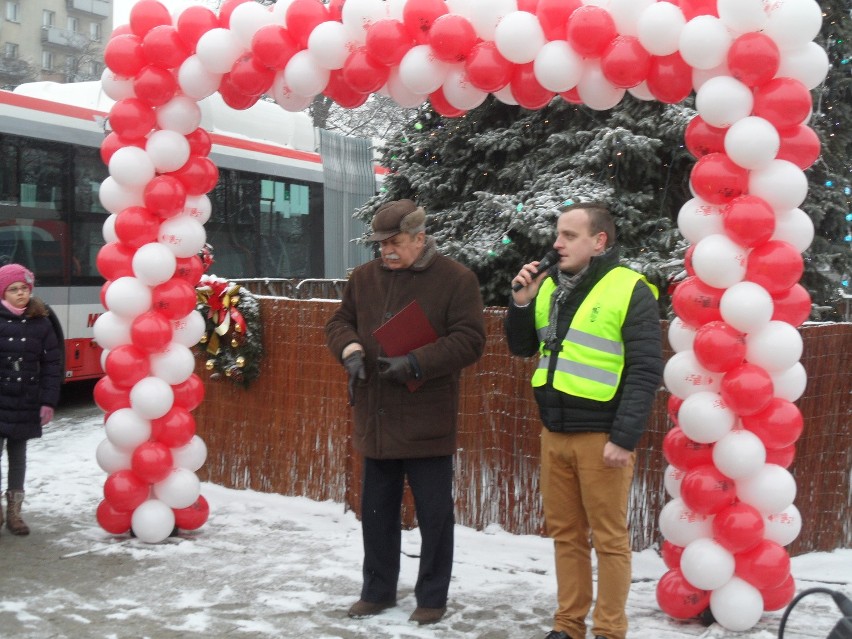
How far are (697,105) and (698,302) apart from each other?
916mm

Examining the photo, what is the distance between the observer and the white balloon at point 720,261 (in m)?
4.70

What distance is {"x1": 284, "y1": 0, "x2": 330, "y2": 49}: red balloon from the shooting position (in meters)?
5.52

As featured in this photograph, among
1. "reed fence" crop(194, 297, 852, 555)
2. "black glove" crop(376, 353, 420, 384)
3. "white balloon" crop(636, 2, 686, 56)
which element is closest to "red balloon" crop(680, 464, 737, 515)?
"reed fence" crop(194, 297, 852, 555)

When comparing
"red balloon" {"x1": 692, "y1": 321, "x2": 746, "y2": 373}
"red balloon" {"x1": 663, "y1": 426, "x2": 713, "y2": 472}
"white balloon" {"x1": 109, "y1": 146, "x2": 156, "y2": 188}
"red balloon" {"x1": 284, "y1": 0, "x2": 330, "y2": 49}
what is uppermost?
"red balloon" {"x1": 284, "y1": 0, "x2": 330, "y2": 49}

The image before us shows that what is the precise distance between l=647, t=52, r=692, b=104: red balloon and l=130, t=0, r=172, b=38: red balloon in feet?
9.52

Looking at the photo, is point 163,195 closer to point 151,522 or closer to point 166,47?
point 166,47

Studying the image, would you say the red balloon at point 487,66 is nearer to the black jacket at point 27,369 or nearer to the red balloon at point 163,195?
the red balloon at point 163,195

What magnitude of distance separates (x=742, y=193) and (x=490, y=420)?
7.56 ft

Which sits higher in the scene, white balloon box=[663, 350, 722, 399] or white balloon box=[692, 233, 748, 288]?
white balloon box=[692, 233, 748, 288]

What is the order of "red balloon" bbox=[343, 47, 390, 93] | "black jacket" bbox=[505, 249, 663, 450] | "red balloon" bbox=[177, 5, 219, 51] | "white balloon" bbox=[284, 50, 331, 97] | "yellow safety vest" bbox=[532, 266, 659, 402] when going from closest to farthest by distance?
"black jacket" bbox=[505, 249, 663, 450] → "yellow safety vest" bbox=[532, 266, 659, 402] → "red balloon" bbox=[343, 47, 390, 93] → "white balloon" bbox=[284, 50, 331, 97] → "red balloon" bbox=[177, 5, 219, 51]

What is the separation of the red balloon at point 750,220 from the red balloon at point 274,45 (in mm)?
2485

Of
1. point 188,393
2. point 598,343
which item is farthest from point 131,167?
point 598,343

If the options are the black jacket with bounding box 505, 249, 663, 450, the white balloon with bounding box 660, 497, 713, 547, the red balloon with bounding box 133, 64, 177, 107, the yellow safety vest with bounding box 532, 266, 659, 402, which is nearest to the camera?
the black jacket with bounding box 505, 249, 663, 450

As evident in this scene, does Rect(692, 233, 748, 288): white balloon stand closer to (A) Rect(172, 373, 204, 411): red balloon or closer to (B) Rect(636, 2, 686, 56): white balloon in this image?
(B) Rect(636, 2, 686, 56): white balloon
